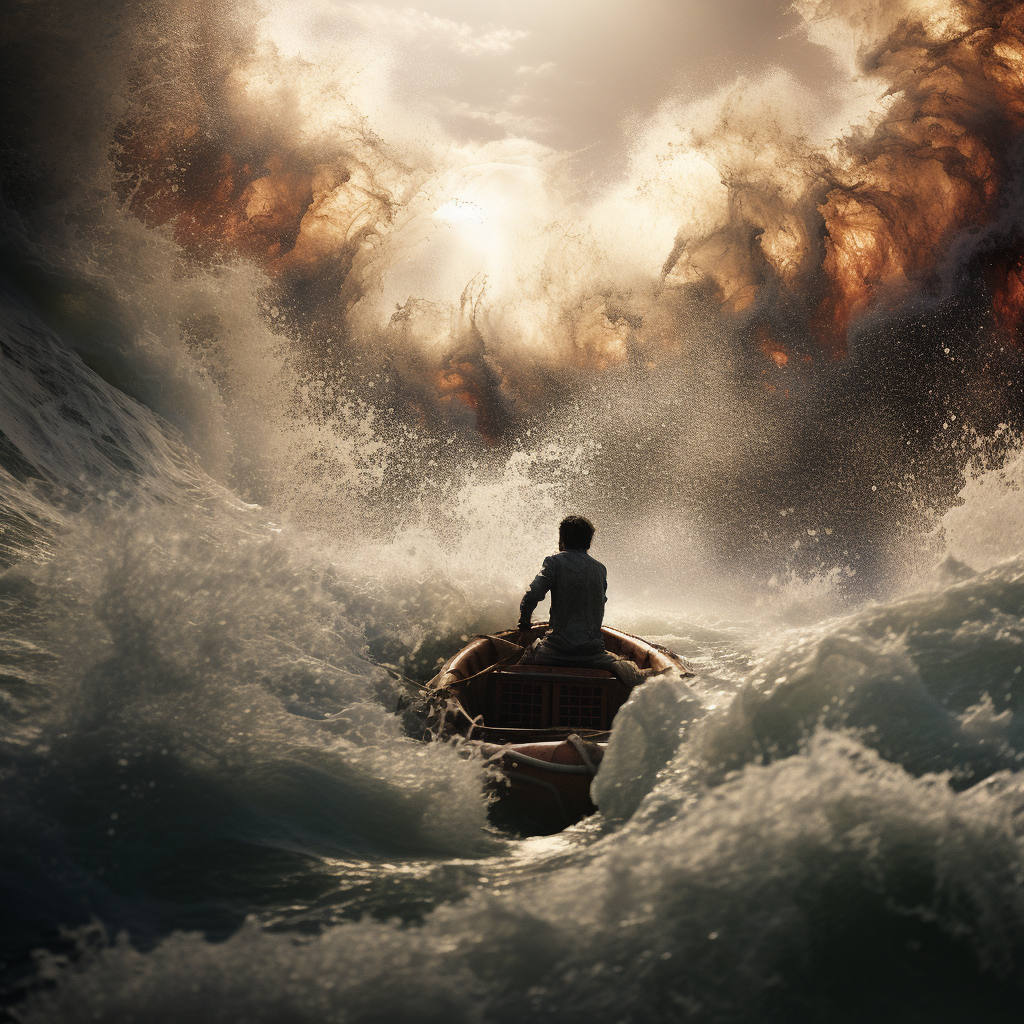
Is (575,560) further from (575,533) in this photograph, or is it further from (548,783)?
(548,783)

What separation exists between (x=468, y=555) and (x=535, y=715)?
6257mm

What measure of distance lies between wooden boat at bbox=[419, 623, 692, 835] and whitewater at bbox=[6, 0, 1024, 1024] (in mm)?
207

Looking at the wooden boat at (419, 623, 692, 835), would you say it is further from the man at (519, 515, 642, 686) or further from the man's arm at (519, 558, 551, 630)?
the man's arm at (519, 558, 551, 630)

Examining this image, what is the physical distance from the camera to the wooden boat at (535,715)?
336 centimetres

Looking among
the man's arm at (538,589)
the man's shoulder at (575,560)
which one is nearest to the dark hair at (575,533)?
the man's shoulder at (575,560)

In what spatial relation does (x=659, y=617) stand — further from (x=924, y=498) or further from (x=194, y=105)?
(x=194, y=105)

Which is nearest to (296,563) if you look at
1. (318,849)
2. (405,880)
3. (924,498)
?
(318,849)

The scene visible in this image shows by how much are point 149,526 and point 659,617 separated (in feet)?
24.9

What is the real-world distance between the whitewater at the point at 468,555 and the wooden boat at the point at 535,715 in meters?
0.21

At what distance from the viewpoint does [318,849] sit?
117 inches

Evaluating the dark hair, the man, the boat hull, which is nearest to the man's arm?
the man

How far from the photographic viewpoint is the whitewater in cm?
206

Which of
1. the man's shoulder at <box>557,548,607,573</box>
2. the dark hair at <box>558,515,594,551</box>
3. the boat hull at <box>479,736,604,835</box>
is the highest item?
the dark hair at <box>558,515,594,551</box>

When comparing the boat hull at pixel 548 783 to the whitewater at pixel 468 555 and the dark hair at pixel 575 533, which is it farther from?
the dark hair at pixel 575 533
